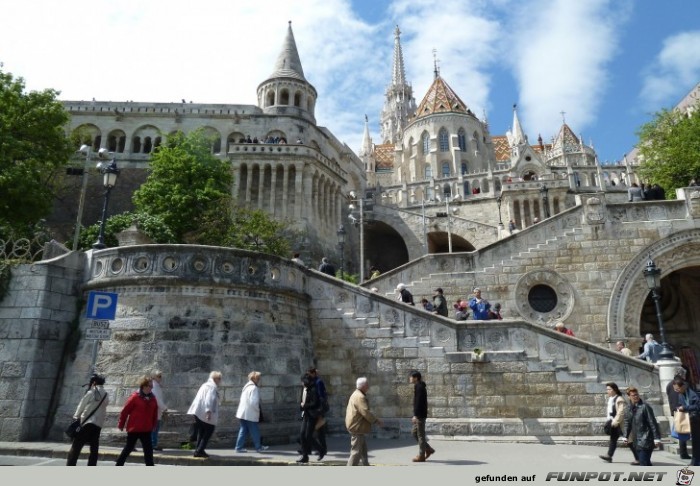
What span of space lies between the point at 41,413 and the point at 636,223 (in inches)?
720

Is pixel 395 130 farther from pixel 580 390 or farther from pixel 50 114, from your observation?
pixel 580 390

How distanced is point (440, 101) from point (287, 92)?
91.6ft

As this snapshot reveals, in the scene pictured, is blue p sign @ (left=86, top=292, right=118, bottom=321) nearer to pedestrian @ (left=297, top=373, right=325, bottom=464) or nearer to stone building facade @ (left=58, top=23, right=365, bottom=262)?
pedestrian @ (left=297, top=373, right=325, bottom=464)

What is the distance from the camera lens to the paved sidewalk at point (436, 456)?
7574 mm

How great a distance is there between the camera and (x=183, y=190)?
91.1 feet

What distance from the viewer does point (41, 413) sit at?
9375 mm

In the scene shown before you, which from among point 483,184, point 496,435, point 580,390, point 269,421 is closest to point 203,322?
point 269,421

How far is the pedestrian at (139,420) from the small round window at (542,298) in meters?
13.0

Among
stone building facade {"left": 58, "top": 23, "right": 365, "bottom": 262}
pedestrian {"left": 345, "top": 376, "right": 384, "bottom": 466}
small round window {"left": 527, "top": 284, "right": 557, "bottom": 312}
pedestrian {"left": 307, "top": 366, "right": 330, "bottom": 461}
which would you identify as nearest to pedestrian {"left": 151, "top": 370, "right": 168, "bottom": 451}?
pedestrian {"left": 307, "top": 366, "right": 330, "bottom": 461}

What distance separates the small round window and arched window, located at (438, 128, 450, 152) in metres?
45.7

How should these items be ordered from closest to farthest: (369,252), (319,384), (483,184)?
(319,384)
(369,252)
(483,184)

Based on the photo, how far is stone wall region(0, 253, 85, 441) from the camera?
9117 millimetres

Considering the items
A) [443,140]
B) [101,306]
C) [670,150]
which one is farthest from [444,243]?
[101,306]

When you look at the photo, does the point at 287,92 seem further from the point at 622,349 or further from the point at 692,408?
the point at 692,408
